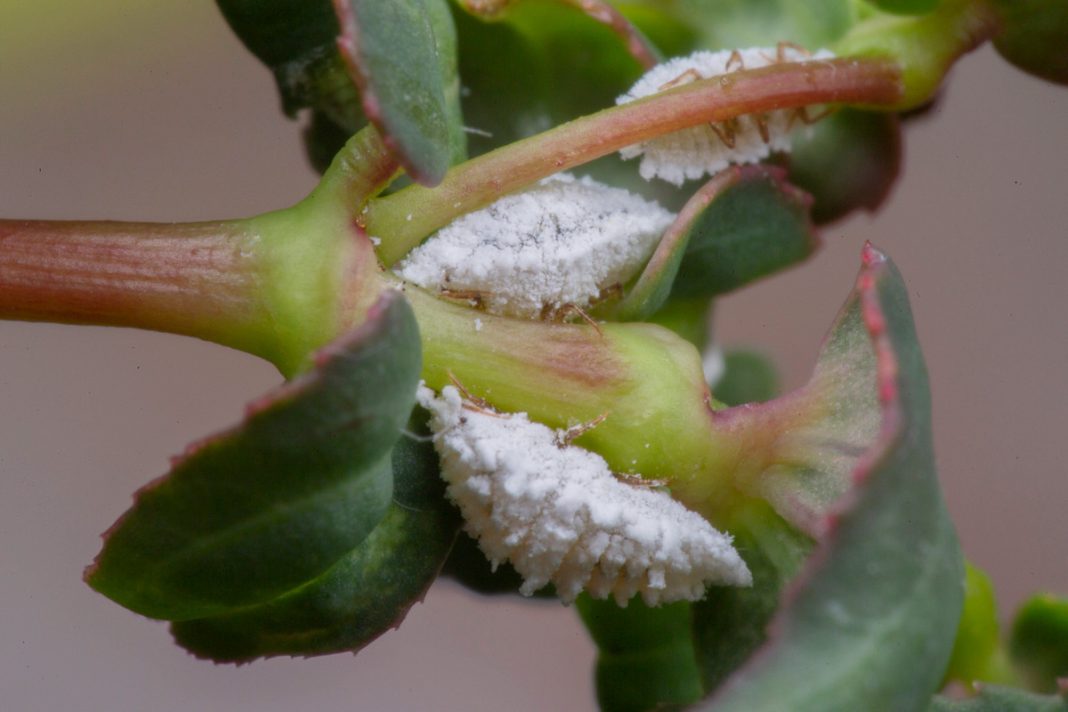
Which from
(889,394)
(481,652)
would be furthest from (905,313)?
(481,652)

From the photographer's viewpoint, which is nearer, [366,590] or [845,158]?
[366,590]

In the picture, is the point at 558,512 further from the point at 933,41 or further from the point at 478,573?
the point at 933,41

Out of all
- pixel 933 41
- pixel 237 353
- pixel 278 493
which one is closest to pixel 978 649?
pixel 933 41

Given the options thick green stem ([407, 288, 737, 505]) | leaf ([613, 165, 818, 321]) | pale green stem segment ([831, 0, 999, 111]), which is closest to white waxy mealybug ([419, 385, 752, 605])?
thick green stem ([407, 288, 737, 505])

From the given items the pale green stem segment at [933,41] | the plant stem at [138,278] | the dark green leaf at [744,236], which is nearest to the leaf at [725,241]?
the dark green leaf at [744,236]

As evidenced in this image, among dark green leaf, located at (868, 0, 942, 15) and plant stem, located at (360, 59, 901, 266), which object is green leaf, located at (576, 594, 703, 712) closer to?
plant stem, located at (360, 59, 901, 266)

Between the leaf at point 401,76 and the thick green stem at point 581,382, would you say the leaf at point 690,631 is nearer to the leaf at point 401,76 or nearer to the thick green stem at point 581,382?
the thick green stem at point 581,382

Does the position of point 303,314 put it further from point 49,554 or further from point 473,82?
point 49,554
